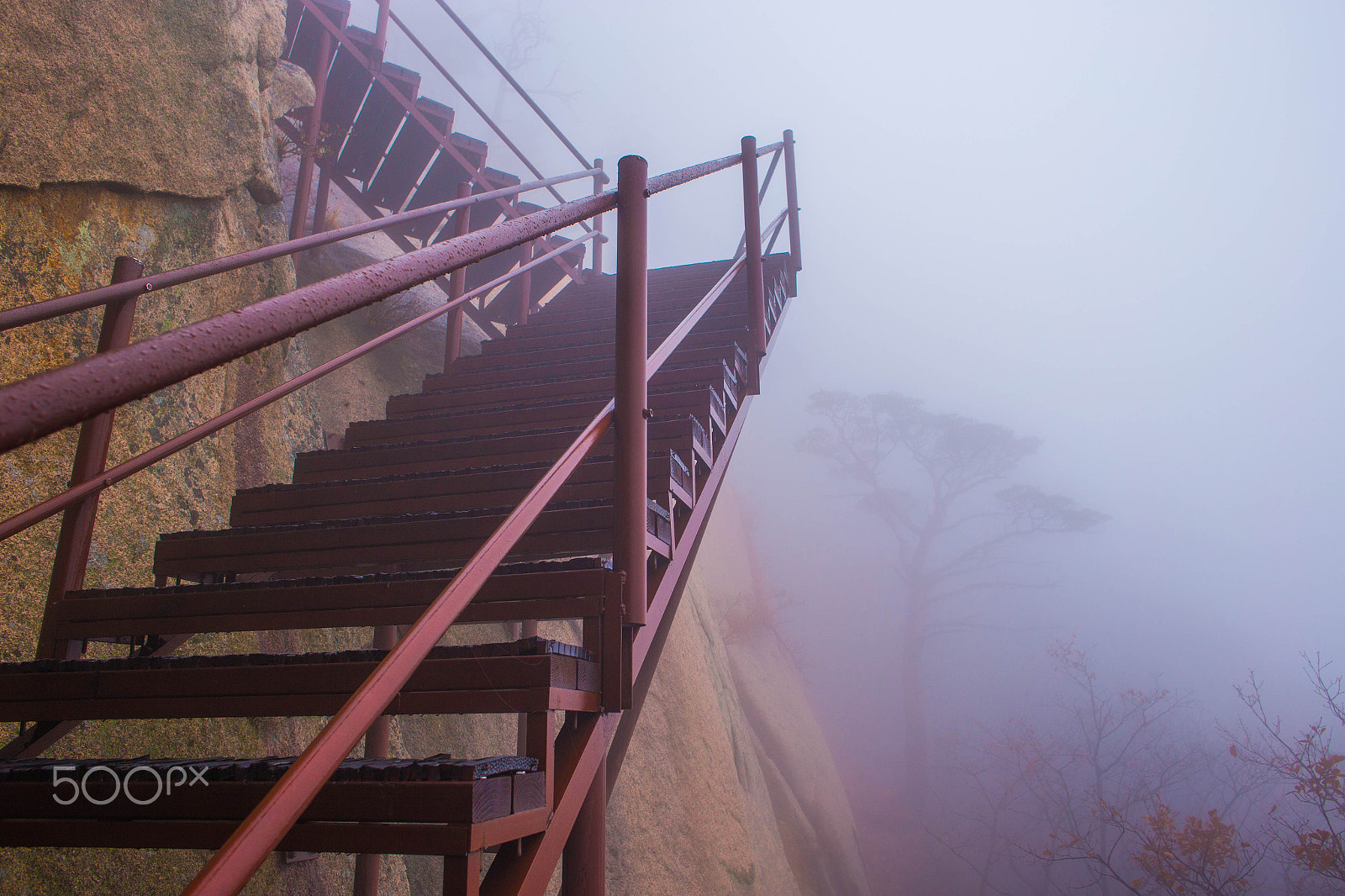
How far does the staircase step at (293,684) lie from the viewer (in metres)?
1.34

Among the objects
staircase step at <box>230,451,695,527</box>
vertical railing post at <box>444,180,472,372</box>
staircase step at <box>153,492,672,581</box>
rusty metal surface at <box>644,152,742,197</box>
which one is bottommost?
staircase step at <box>153,492,672,581</box>

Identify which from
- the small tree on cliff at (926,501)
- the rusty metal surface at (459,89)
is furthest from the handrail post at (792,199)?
the small tree on cliff at (926,501)

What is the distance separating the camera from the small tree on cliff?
76.2 ft

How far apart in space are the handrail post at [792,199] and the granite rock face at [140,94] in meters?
3.98

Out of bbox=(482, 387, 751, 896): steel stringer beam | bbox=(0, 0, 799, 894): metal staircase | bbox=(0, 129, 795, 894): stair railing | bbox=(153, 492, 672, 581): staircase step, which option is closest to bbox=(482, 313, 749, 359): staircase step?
bbox=(0, 0, 799, 894): metal staircase

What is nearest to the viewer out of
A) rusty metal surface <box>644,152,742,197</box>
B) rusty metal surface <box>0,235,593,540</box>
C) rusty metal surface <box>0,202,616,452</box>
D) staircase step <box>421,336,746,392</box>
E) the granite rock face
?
rusty metal surface <box>0,202,616,452</box>

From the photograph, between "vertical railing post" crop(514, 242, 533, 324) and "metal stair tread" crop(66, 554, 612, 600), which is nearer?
"metal stair tread" crop(66, 554, 612, 600)

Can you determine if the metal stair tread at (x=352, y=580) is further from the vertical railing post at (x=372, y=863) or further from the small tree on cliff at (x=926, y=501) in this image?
the small tree on cliff at (x=926, y=501)

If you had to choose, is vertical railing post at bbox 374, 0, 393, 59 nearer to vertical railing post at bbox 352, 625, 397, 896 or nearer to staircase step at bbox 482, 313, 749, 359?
staircase step at bbox 482, 313, 749, 359

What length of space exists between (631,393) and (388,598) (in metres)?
0.74

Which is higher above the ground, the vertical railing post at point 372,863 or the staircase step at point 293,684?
the staircase step at point 293,684

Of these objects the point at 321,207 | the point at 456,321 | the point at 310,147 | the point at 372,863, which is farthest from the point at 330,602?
the point at 321,207

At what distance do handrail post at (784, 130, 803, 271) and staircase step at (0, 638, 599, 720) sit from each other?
5.65 m

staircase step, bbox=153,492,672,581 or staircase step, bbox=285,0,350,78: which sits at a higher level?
staircase step, bbox=285,0,350,78
